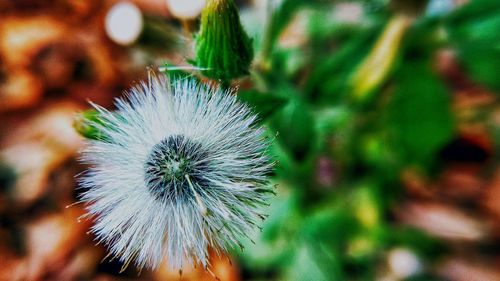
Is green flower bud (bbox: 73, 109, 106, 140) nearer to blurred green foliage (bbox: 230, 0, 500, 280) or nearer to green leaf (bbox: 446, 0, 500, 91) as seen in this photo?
blurred green foliage (bbox: 230, 0, 500, 280)

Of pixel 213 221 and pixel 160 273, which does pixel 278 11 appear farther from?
pixel 160 273

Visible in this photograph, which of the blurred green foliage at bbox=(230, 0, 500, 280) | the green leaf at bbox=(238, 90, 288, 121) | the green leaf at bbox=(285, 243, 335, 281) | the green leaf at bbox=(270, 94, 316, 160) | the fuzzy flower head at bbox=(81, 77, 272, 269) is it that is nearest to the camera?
the fuzzy flower head at bbox=(81, 77, 272, 269)

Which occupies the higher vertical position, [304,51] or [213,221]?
[304,51]

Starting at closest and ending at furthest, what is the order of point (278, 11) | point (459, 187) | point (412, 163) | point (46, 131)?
1. point (278, 11)
2. point (412, 163)
3. point (459, 187)
4. point (46, 131)

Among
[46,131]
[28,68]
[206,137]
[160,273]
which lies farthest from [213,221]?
[28,68]

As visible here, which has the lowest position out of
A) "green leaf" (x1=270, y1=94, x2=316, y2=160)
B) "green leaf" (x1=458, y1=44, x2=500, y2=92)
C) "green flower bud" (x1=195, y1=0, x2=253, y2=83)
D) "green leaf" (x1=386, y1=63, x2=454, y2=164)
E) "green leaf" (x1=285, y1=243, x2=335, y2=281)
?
"green leaf" (x1=285, y1=243, x2=335, y2=281)

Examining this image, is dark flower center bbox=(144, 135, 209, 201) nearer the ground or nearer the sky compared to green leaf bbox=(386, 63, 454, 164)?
nearer the ground

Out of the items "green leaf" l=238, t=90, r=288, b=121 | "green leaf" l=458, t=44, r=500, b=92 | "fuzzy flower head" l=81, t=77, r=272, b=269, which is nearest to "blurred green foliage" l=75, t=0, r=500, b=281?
"green leaf" l=458, t=44, r=500, b=92

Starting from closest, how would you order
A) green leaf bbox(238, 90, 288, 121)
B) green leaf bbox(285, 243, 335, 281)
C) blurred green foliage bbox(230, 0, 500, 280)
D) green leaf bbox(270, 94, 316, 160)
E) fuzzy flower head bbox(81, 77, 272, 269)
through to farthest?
1. fuzzy flower head bbox(81, 77, 272, 269)
2. green leaf bbox(238, 90, 288, 121)
3. green leaf bbox(270, 94, 316, 160)
4. blurred green foliage bbox(230, 0, 500, 280)
5. green leaf bbox(285, 243, 335, 281)

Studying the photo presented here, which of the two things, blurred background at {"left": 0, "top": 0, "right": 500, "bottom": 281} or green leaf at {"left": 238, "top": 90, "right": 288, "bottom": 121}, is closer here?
green leaf at {"left": 238, "top": 90, "right": 288, "bottom": 121}
